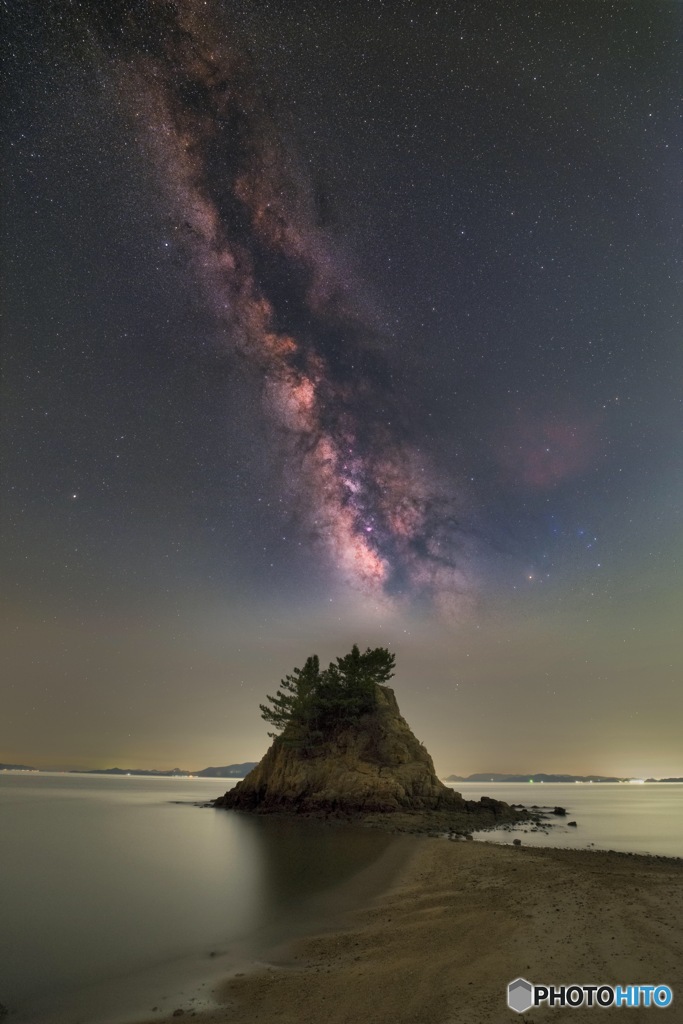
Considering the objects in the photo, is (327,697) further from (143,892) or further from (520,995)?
(520,995)

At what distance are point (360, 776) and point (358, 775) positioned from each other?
401 mm

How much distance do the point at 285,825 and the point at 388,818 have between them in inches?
356

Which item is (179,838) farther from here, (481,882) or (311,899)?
(481,882)

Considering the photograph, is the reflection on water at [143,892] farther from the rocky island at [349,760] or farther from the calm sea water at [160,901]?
the rocky island at [349,760]

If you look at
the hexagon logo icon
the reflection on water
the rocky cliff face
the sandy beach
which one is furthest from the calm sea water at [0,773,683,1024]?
the rocky cliff face

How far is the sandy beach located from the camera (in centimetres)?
980

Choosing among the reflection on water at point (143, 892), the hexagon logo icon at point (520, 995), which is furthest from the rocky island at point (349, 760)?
the hexagon logo icon at point (520, 995)

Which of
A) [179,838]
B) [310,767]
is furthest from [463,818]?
[179,838]

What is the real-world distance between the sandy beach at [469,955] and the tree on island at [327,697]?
4323cm

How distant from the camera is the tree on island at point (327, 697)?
2457 inches

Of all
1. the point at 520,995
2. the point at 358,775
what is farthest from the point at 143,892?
the point at 358,775

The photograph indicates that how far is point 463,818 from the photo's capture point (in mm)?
47250

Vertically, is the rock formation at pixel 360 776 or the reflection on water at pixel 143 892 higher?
the rock formation at pixel 360 776

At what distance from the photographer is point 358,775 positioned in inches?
2195
